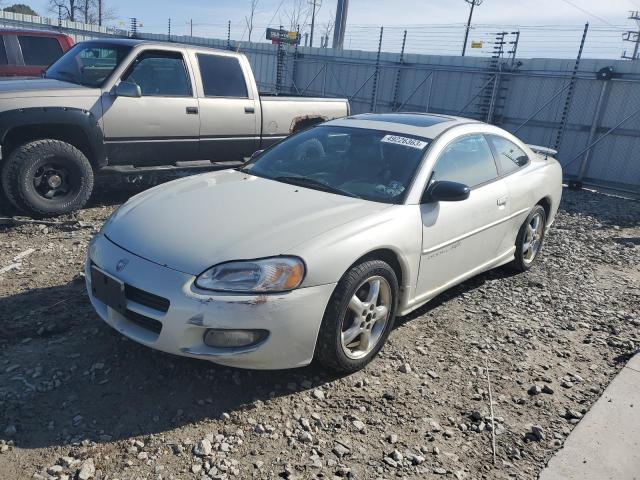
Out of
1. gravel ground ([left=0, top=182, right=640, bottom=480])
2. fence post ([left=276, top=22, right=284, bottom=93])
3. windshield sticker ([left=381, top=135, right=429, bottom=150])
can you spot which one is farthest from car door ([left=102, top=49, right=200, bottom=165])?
fence post ([left=276, top=22, right=284, bottom=93])

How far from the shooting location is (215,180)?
157 inches

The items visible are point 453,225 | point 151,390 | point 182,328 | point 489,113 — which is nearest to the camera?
point 182,328

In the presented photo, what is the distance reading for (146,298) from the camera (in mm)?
2861

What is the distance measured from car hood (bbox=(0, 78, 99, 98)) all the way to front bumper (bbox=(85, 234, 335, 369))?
3432mm

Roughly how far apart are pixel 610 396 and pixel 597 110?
9285mm

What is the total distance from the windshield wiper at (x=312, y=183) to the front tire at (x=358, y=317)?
0.65 metres

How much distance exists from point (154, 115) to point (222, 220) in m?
3.57

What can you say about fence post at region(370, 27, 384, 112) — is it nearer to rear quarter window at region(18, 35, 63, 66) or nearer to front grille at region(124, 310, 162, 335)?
rear quarter window at region(18, 35, 63, 66)

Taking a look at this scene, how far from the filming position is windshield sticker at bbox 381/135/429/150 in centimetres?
393

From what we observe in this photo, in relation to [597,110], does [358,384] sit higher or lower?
lower

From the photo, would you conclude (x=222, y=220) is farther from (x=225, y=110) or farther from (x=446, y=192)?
(x=225, y=110)

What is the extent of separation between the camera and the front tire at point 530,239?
16.6ft

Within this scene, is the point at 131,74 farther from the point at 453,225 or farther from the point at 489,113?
the point at 489,113

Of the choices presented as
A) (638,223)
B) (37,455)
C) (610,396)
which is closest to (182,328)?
(37,455)
